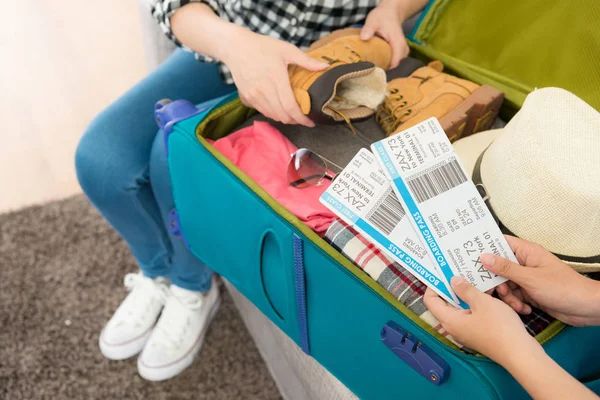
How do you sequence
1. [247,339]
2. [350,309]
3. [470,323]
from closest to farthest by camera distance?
[470,323], [350,309], [247,339]

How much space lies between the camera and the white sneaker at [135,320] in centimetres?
104

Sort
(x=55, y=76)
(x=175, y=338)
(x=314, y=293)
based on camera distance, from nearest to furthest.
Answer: (x=314, y=293) → (x=175, y=338) → (x=55, y=76)

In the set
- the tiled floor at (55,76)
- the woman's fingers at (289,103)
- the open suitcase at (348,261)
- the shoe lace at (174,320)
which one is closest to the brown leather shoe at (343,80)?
the woman's fingers at (289,103)

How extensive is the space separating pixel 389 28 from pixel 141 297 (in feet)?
2.25

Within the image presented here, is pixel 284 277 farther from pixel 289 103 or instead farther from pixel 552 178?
pixel 552 178

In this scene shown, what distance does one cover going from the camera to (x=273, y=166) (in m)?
0.69

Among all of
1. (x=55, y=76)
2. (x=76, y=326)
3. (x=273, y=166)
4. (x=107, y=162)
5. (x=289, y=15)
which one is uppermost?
(x=289, y=15)

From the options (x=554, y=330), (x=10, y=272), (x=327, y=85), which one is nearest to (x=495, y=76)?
(x=327, y=85)

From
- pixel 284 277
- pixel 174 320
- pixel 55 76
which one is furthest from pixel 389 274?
pixel 55 76

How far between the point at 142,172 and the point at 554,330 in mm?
630

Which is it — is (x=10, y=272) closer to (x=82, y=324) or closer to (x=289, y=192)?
(x=82, y=324)

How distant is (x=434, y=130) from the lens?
55cm

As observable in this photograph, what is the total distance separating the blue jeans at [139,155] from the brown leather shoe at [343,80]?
25cm

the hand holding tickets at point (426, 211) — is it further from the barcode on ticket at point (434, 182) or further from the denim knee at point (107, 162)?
the denim knee at point (107, 162)
